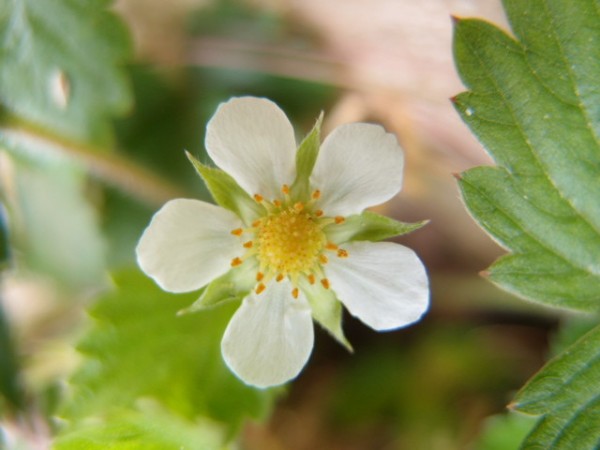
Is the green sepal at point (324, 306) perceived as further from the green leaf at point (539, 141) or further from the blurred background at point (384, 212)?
the blurred background at point (384, 212)

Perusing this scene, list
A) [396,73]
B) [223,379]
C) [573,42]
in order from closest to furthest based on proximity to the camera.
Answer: [573,42], [223,379], [396,73]

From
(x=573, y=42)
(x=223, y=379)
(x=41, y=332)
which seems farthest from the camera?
(x=41, y=332)

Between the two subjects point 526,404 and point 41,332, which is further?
point 41,332

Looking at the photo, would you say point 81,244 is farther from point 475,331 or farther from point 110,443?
point 475,331

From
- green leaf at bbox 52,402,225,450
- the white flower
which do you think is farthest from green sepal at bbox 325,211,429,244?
green leaf at bbox 52,402,225,450

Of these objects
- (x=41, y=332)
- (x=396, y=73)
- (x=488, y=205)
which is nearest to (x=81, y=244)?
(x=41, y=332)

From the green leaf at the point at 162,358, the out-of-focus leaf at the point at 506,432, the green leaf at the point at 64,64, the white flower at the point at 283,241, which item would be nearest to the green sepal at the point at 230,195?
the white flower at the point at 283,241

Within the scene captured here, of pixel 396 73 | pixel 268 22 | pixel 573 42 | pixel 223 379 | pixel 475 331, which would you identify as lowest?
pixel 475 331
